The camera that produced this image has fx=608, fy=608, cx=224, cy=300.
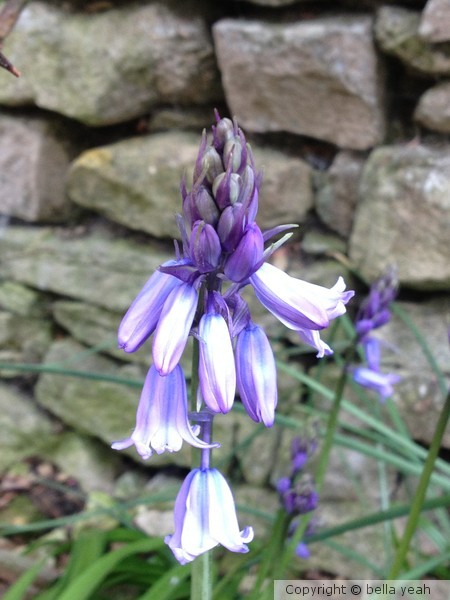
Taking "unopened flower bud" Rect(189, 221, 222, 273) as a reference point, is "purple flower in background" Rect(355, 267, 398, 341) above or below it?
below

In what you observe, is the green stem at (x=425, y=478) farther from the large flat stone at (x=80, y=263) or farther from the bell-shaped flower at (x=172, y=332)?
the large flat stone at (x=80, y=263)

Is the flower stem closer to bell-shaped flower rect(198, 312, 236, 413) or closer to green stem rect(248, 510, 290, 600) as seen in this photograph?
bell-shaped flower rect(198, 312, 236, 413)

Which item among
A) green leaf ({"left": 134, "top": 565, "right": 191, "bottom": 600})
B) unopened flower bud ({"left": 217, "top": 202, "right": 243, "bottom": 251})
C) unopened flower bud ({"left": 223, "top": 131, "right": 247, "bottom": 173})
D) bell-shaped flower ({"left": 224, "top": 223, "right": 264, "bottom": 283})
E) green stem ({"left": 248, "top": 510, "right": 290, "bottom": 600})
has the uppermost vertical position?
unopened flower bud ({"left": 223, "top": 131, "right": 247, "bottom": 173})

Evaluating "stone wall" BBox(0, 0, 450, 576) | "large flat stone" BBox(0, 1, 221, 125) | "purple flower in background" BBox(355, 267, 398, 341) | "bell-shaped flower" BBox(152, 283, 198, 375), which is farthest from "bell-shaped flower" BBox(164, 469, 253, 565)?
"large flat stone" BBox(0, 1, 221, 125)

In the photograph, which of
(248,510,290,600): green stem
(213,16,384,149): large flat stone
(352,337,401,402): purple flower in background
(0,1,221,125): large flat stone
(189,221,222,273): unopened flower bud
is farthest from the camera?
(0,1,221,125): large flat stone

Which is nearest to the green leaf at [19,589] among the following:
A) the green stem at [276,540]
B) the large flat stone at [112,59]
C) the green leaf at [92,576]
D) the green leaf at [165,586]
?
the green leaf at [92,576]

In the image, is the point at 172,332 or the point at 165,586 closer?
the point at 172,332

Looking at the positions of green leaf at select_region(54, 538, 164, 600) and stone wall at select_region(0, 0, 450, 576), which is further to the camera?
stone wall at select_region(0, 0, 450, 576)

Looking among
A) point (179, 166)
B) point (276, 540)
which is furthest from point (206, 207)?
point (179, 166)

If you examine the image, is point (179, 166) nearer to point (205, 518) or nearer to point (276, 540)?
point (276, 540)
